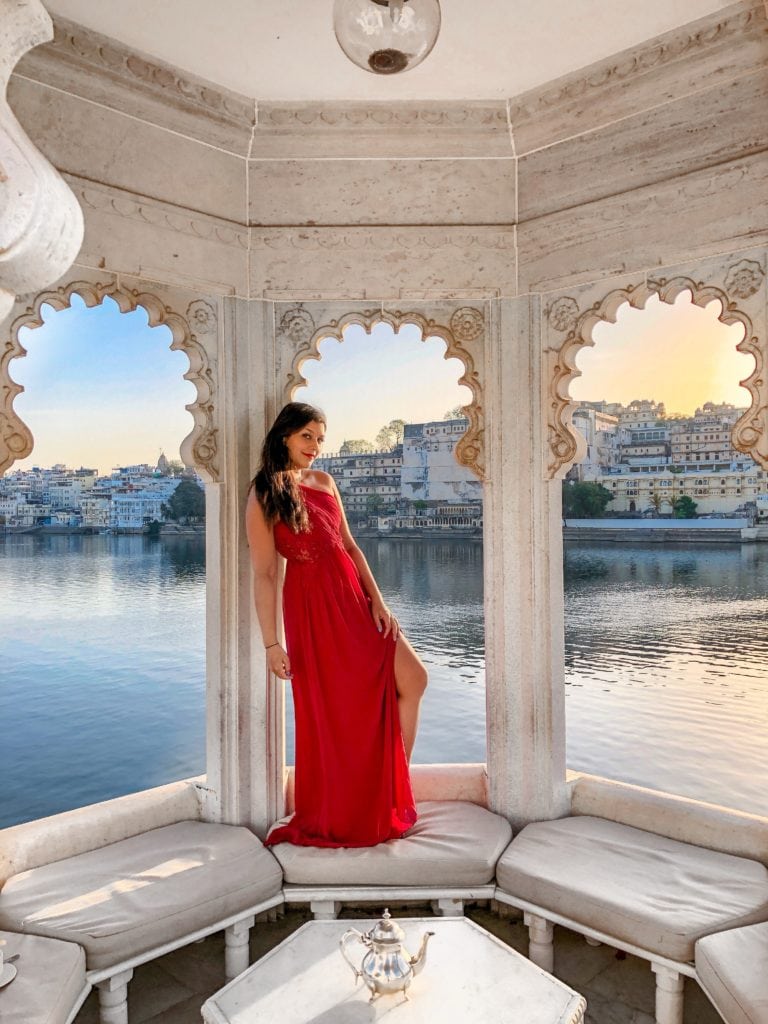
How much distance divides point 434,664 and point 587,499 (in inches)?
151

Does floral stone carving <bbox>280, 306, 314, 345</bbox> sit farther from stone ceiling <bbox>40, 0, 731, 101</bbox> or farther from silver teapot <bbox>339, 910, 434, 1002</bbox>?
silver teapot <bbox>339, 910, 434, 1002</bbox>

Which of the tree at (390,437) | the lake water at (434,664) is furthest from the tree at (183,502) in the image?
the tree at (390,437)

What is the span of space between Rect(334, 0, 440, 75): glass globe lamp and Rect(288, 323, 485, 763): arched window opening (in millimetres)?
4718

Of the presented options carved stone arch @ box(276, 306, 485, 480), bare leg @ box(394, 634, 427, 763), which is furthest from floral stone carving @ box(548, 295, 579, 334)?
bare leg @ box(394, 634, 427, 763)

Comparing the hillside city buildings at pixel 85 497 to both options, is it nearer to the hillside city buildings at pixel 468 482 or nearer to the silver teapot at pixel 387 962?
the hillside city buildings at pixel 468 482

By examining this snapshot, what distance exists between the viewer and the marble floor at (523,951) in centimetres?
227

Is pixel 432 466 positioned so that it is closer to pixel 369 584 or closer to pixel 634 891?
pixel 369 584

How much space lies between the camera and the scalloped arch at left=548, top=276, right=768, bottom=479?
2.53 meters

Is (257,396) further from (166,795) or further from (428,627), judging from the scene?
(428,627)

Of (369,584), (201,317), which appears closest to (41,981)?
(369,584)

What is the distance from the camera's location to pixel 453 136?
2.95m

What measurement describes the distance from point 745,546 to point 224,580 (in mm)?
12457

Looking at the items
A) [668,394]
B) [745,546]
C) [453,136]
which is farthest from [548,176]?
[668,394]

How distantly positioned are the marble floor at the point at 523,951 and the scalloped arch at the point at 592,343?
1758mm
